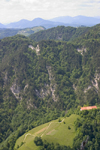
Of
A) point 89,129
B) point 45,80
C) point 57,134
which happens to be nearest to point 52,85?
point 45,80

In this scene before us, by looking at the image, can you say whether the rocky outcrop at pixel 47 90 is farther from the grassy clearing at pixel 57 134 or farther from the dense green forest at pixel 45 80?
the grassy clearing at pixel 57 134

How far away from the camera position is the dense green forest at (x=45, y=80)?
113625 mm


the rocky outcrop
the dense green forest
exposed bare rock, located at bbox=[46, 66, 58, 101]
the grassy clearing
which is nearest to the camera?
the grassy clearing

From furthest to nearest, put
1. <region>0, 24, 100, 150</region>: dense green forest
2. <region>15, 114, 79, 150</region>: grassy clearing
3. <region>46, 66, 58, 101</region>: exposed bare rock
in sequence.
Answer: <region>46, 66, 58, 101</region>: exposed bare rock → <region>0, 24, 100, 150</region>: dense green forest → <region>15, 114, 79, 150</region>: grassy clearing

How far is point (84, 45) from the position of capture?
14412cm

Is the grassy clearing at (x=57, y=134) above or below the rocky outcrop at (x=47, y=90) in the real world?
below

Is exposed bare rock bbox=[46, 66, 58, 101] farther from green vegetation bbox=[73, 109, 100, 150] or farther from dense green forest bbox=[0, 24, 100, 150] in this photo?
green vegetation bbox=[73, 109, 100, 150]

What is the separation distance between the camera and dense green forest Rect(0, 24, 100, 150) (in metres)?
114

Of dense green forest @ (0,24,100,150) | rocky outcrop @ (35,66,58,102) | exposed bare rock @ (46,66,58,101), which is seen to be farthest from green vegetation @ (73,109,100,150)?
rocky outcrop @ (35,66,58,102)

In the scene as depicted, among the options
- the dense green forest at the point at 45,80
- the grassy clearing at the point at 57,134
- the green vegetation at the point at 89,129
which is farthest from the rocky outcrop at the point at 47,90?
the green vegetation at the point at 89,129

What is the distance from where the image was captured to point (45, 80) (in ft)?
434

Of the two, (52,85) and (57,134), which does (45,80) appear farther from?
(57,134)

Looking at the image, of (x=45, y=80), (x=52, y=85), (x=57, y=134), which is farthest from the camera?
(x=45, y=80)

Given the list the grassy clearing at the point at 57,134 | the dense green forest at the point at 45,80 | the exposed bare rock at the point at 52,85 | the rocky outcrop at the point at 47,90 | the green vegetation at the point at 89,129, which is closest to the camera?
the grassy clearing at the point at 57,134
